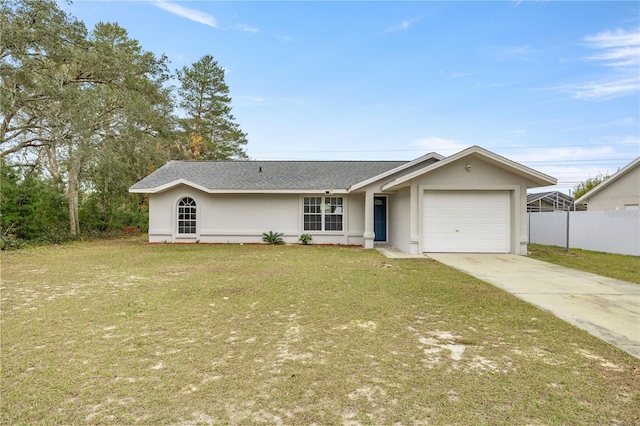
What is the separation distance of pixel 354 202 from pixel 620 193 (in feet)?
45.4

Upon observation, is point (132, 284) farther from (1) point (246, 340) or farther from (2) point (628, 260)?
(2) point (628, 260)

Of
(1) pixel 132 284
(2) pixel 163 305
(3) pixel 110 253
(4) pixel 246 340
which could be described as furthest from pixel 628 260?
(3) pixel 110 253

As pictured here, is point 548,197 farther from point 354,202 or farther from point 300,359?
point 300,359

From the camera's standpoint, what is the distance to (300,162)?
18.8 m

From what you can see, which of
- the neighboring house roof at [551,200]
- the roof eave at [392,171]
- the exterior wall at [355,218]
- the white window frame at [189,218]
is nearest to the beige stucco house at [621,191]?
the neighboring house roof at [551,200]

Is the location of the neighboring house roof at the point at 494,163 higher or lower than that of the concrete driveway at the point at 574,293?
higher

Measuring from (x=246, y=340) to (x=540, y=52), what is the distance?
66.6 feet

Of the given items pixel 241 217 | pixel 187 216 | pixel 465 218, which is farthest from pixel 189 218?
pixel 465 218

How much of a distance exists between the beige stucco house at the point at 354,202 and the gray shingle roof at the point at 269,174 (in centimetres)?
5

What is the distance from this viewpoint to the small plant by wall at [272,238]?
50.1 ft

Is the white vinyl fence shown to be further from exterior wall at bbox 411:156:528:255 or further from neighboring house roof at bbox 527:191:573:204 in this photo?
neighboring house roof at bbox 527:191:573:204

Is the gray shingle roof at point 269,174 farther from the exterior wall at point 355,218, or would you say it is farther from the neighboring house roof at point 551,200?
the neighboring house roof at point 551,200

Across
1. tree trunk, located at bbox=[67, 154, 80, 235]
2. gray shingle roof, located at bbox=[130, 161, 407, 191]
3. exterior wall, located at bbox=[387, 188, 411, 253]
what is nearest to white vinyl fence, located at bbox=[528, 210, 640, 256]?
exterior wall, located at bbox=[387, 188, 411, 253]

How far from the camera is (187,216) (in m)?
15.7
